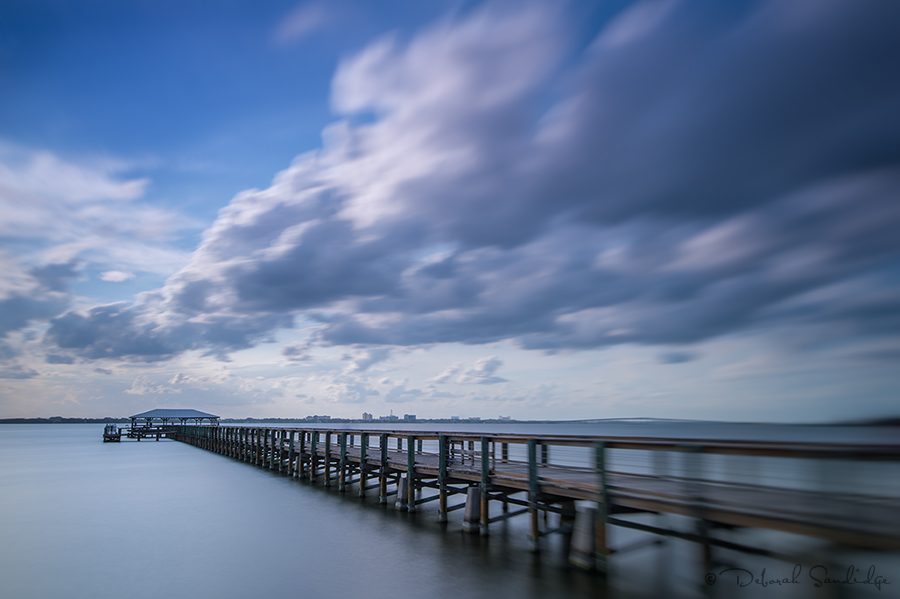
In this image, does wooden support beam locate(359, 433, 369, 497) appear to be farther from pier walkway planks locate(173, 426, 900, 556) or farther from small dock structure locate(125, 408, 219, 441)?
small dock structure locate(125, 408, 219, 441)

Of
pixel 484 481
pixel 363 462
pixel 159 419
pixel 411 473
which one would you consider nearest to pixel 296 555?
pixel 411 473

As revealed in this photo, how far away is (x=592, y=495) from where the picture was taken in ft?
32.0

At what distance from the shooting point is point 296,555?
13.3 m

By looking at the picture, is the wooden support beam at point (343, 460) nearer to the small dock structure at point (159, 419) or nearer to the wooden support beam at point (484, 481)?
the wooden support beam at point (484, 481)

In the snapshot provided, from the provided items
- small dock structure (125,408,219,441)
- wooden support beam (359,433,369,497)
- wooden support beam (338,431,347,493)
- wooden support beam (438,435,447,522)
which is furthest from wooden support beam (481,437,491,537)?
small dock structure (125,408,219,441)

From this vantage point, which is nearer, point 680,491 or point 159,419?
point 680,491

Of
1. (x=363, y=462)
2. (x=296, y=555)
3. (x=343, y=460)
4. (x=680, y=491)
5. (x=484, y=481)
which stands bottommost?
(x=296, y=555)

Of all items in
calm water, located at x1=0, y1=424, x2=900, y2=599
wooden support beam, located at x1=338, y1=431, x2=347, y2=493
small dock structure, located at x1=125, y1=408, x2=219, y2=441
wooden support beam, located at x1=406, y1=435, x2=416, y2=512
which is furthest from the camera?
small dock structure, located at x1=125, y1=408, x2=219, y2=441

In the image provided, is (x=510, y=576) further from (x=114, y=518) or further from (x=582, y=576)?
(x=114, y=518)

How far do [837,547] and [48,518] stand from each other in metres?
23.5

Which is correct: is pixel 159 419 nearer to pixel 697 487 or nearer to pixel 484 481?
pixel 484 481

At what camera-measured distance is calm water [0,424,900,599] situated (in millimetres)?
10383

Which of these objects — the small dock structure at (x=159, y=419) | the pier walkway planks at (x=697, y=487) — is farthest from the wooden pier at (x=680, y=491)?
the small dock structure at (x=159, y=419)

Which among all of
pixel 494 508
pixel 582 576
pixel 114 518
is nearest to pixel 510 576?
pixel 582 576
